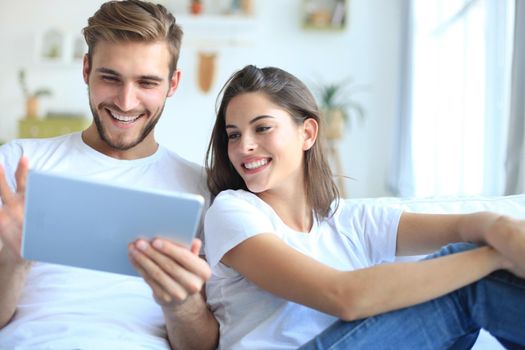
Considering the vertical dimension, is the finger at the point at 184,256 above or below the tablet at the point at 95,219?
below

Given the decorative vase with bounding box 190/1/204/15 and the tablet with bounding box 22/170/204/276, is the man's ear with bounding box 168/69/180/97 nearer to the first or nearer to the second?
the tablet with bounding box 22/170/204/276

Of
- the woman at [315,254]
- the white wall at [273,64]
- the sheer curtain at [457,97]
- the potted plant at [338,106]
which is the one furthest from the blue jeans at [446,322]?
the white wall at [273,64]

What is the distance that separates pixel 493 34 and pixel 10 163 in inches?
96.3

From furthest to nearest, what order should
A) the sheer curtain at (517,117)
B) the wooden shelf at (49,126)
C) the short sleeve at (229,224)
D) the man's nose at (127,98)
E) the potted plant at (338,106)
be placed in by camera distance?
the wooden shelf at (49,126) < the potted plant at (338,106) < the sheer curtain at (517,117) < the man's nose at (127,98) < the short sleeve at (229,224)

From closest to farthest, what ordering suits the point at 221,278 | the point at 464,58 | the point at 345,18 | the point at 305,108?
1. the point at 221,278
2. the point at 305,108
3. the point at 464,58
4. the point at 345,18

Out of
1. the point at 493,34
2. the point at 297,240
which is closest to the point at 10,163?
the point at 297,240

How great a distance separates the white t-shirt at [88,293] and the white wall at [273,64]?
3706 mm

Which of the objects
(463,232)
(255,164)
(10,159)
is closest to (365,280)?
(463,232)

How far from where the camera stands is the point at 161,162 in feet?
4.97

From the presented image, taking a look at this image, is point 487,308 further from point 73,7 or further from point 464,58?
point 73,7

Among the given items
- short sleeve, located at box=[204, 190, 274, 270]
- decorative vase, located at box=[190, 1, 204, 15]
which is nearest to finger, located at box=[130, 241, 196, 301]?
short sleeve, located at box=[204, 190, 274, 270]

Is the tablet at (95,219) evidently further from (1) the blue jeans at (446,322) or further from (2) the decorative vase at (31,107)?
(2) the decorative vase at (31,107)

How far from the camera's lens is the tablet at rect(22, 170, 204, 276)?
87 cm

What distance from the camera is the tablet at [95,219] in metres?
0.87
